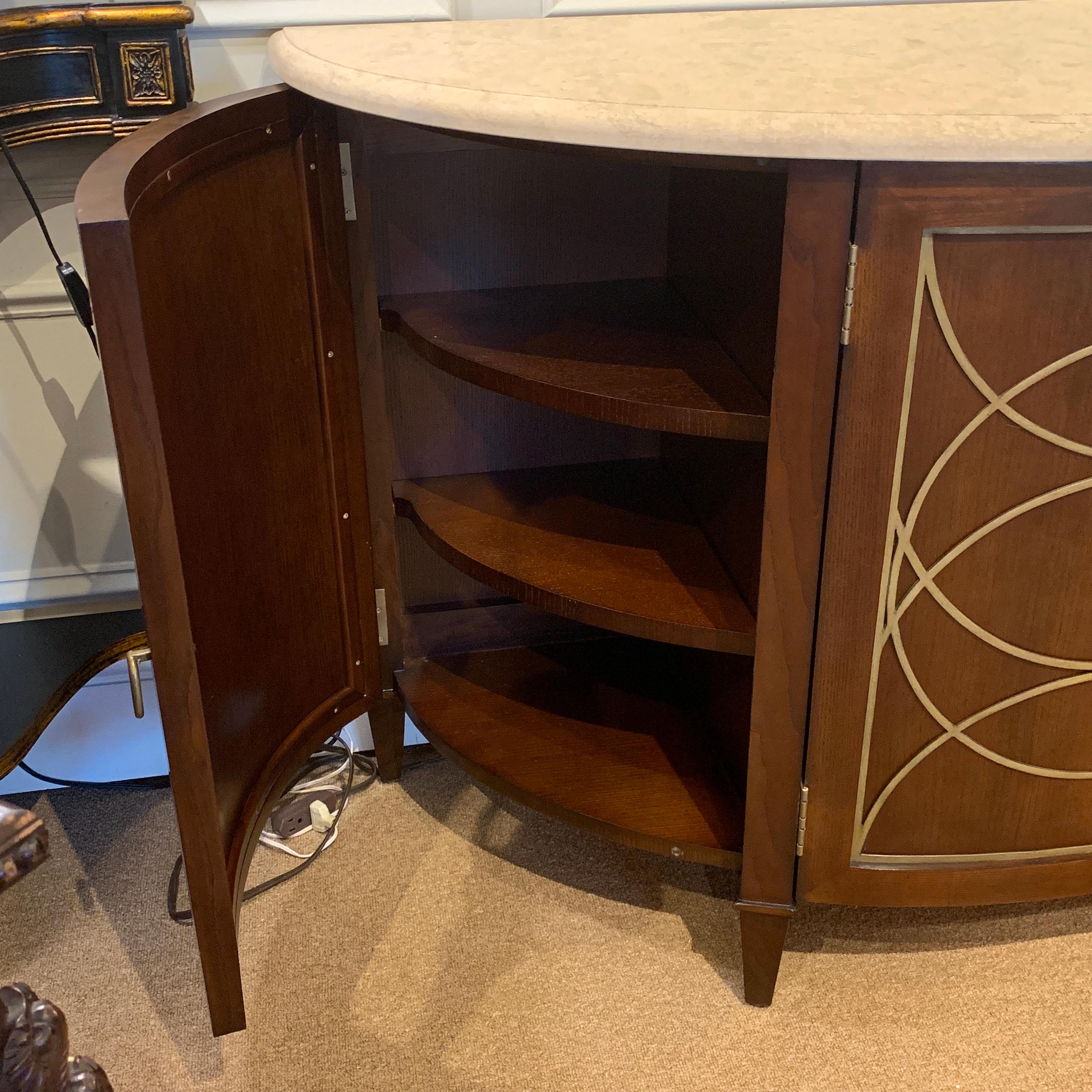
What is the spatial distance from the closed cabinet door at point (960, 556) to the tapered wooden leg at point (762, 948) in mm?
42

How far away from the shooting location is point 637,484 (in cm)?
118

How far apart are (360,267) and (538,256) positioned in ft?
0.64

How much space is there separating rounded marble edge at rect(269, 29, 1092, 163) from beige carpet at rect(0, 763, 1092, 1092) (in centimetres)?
72

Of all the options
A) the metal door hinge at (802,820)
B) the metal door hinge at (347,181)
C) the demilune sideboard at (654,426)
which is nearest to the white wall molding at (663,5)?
the demilune sideboard at (654,426)

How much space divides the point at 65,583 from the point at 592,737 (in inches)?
23.5

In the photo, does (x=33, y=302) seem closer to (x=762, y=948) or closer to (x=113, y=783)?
(x=113, y=783)

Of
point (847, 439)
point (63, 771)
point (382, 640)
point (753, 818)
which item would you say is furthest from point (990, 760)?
point (63, 771)

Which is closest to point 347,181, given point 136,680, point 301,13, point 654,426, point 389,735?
point 301,13

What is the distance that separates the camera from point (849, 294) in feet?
2.37

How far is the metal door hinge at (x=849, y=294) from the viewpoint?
0.71 meters

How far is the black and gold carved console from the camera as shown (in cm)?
93

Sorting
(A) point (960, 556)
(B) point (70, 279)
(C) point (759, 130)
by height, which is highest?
(C) point (759, 130)

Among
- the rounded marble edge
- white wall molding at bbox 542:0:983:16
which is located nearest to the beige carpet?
the rounded marble edge

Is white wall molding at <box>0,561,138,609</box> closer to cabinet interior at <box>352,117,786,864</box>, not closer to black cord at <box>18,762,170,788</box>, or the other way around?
black cord at <box>18,762,170,788</box>
